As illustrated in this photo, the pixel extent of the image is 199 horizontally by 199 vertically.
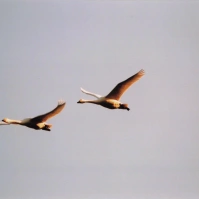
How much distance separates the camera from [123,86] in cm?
2141

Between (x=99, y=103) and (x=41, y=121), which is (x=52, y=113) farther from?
(x=99, y=103)

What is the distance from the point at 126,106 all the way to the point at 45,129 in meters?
2.24

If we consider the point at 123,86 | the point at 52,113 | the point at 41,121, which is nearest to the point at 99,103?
the point at 123,86

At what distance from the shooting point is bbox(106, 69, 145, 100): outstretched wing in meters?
21.2

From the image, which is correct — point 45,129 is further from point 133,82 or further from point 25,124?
point 133,82

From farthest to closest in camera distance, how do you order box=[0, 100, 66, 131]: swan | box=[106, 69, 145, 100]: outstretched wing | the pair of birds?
box=[0, 100, 66, 131]: swan < the pair of birds < box=[106, 69, 145, 100]: outstretched wing

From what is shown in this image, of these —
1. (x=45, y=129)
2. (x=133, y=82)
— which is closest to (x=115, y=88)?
(x=133, y=82)

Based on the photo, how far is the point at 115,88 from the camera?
21.5 metres

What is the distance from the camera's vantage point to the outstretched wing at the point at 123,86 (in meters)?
21.2

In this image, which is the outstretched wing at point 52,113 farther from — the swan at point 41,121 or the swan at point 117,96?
the swan at point 117,96

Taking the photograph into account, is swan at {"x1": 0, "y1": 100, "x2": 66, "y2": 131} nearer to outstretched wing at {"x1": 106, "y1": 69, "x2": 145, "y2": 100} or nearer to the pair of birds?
the pair of birds

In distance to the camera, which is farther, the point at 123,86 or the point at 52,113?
the point at 52,113

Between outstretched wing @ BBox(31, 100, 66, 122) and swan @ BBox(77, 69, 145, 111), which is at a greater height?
swan @ BBox(77, 69, 145, 111)

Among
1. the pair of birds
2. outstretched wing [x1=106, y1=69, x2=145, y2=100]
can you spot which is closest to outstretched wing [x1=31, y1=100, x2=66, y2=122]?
the pair of birds
